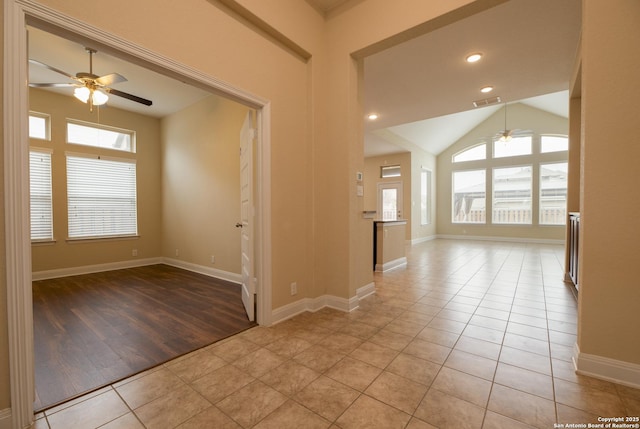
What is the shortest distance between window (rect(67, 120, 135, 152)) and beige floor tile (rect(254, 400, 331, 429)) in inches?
237

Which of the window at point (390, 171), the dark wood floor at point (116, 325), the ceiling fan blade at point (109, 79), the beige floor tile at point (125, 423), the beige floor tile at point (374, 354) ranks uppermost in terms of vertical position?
the ceiling fan blade at point (109, 79)

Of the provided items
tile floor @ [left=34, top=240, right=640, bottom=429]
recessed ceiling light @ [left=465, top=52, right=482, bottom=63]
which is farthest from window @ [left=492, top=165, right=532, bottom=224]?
tile floor @ [left=34, top=240, right=640, bottom=429]

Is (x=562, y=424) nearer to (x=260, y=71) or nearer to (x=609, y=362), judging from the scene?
(x=609, y=362)

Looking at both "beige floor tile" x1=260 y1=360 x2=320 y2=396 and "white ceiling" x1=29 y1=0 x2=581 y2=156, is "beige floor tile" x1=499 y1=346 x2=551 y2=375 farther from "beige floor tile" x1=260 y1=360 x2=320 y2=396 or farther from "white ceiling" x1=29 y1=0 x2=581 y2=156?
"white ceiling" x1=29 y1=0 x2=581 y2=156

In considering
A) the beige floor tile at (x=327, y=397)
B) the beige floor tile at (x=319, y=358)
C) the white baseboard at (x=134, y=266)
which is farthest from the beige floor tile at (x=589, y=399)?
the white baseboard at (x=134, y=266)

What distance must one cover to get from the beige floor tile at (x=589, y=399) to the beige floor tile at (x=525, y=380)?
0.16ft

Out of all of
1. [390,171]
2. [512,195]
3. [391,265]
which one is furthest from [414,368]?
[512,195]

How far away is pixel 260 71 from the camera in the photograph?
2.59 m

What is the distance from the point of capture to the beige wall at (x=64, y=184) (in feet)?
15.2

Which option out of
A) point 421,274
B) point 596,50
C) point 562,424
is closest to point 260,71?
point 596,50

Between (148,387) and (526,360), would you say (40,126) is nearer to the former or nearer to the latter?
(148,387)

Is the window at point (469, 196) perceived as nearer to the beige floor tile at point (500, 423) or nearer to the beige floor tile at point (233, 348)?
the beige floor tile at point (500, 423)

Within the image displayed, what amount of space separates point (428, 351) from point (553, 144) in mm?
9945

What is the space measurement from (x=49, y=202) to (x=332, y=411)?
234 inches
